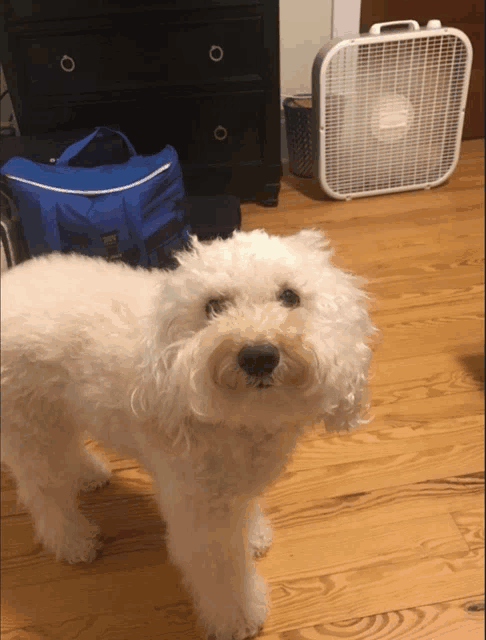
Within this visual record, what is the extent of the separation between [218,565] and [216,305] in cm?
49

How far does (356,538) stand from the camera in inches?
44.9

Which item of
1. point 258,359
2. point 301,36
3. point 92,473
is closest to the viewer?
point 258,359

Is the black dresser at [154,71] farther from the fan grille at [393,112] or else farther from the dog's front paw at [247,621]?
the dog's front paw at [247,621]

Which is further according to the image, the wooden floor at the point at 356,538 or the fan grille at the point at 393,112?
the fan grille at the point at 393,112

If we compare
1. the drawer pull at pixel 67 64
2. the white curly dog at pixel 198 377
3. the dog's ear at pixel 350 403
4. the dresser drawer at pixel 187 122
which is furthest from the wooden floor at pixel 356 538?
the drawer pull at pixel 67 64

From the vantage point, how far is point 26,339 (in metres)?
0.85

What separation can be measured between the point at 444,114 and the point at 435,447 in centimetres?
143

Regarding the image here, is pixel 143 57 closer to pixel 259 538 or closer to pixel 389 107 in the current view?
pixel 389 107

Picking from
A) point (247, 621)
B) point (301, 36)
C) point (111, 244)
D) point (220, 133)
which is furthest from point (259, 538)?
point (301, 36)

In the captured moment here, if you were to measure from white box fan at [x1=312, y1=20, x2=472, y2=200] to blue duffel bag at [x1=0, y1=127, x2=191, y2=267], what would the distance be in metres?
0.75

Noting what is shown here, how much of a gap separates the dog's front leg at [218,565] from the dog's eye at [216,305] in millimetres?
310

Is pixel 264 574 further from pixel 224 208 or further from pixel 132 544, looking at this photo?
pixel 224 208

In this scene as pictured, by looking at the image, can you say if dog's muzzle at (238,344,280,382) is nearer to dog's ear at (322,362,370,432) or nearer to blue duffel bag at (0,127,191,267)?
dog's ear at (322,362,370,432)

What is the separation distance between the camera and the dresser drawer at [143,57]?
1.84 meters
